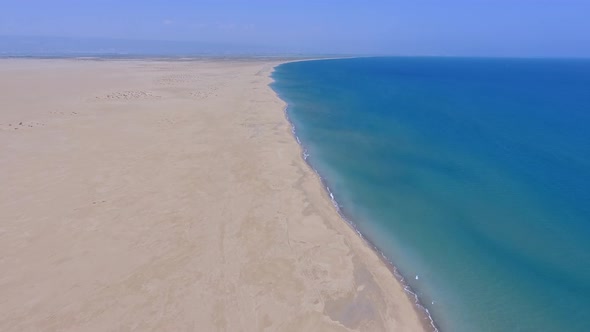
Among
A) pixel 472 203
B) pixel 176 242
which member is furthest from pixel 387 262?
pixel 472 203

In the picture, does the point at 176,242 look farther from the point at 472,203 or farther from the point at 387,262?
the point at 472,203

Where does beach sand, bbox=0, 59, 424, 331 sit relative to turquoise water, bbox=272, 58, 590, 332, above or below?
above

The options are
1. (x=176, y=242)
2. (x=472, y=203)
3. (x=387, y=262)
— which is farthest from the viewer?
(x=472, y=203)

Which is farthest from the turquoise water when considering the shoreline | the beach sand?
the beach sand

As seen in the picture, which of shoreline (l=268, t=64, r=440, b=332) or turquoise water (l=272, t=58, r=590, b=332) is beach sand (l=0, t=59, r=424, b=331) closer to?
shoreline (l=268, t=64, r=440, b=332)

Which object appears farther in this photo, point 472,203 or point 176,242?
point 472,203

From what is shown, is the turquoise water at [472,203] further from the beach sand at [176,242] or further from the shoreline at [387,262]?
the beach sand at [176,242]
